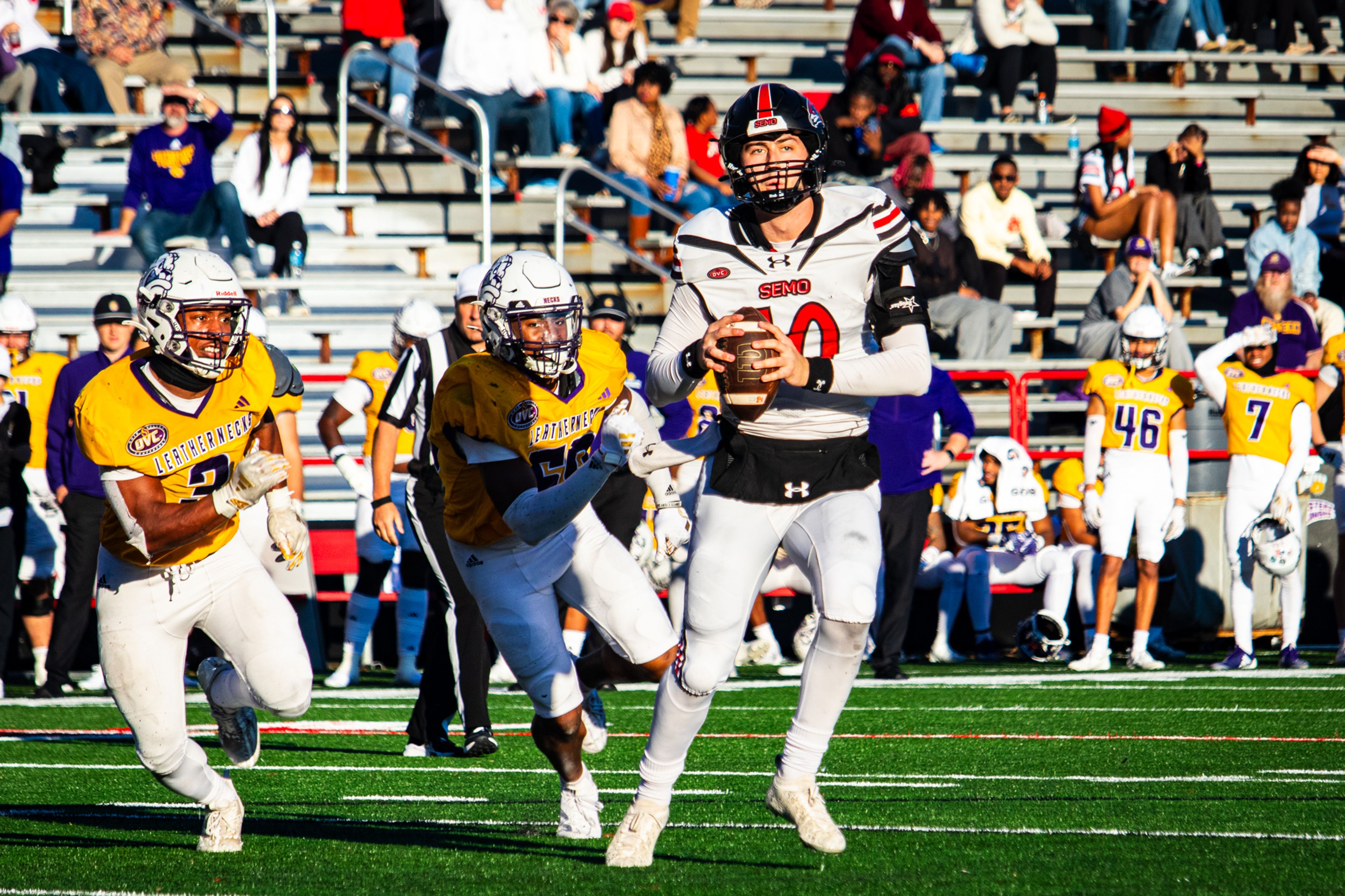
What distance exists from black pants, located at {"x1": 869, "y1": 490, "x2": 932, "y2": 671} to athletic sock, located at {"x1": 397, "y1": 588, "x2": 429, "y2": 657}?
2.59 m

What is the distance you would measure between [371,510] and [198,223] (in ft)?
12.9

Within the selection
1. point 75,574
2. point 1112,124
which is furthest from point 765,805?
point 1112,124

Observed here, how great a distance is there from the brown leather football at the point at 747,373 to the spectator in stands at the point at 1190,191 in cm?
1042

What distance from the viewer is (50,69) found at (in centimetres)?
1270

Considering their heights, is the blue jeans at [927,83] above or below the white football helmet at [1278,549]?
above

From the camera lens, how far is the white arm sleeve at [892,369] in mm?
4168

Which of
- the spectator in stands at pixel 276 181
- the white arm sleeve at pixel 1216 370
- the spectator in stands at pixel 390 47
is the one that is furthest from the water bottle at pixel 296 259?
the white arm sleeve at pixel 1216 370

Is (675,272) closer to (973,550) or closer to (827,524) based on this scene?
(827,524)

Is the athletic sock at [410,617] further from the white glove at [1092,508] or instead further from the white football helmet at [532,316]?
the white football helmet at [532,316]

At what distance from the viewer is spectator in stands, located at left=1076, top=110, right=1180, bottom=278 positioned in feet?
43.8

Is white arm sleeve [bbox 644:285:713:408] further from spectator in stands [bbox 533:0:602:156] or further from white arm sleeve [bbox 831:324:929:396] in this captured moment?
spectator in stands [bbox 533:0:602:156]

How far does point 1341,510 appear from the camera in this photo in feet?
30.8

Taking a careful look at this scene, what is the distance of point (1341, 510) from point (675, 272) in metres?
6.37

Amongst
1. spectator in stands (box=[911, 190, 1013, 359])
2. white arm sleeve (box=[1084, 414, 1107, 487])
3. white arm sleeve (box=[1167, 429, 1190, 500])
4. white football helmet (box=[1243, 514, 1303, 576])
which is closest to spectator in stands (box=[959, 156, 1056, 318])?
spectator in stands (box=[911, 190, 1013, 359])
